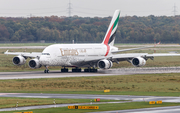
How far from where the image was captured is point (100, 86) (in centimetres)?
4228

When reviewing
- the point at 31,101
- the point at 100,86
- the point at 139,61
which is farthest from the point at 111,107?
the point at 139,61

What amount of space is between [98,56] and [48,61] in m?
10.3

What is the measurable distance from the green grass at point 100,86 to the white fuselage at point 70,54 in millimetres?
12166

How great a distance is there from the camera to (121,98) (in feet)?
104

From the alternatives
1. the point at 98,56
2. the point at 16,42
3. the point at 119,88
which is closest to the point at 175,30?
the point at 16,42

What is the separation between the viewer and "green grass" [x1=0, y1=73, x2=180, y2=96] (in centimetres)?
3778

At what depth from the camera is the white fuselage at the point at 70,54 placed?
5860 centimetres

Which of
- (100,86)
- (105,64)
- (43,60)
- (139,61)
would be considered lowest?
(100,86)

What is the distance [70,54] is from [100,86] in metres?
18.9

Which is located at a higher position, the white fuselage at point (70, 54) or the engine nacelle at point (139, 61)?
the white fuselage at point (70, 54)

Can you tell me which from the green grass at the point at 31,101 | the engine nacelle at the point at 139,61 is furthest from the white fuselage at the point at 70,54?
the green grass at the point at 31,101

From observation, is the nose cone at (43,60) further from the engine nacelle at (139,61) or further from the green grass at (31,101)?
the green grass at (31,101)

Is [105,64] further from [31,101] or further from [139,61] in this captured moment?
[31,101]

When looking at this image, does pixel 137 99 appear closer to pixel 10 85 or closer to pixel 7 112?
pixel 7 112
